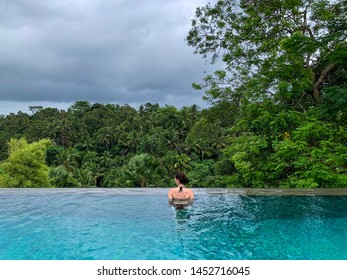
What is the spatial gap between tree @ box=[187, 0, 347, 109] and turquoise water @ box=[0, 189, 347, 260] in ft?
13.1

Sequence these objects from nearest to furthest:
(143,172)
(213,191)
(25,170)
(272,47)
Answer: (213,191) → (272,47) → (25,170) → (143,172)

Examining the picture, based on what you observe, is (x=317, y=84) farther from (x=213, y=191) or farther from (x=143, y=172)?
(x=143, y=172)

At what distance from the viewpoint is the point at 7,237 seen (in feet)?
15.4

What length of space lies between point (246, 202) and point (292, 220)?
150cm

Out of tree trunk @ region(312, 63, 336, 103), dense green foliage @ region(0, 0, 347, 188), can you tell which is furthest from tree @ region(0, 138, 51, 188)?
tree trunk @ region(312, 63, 336, 103)

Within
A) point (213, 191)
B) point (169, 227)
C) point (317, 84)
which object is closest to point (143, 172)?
point (317, 84)

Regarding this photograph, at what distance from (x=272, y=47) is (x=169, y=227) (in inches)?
285

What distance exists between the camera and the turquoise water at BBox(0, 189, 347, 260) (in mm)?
3955

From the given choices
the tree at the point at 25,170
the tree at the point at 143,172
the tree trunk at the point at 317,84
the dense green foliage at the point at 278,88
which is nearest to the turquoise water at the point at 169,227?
the dense green foliage at the point at 278,88

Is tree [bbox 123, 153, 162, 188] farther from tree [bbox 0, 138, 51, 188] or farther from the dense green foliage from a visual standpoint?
the dense green foliage

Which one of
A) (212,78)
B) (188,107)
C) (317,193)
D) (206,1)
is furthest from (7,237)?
(188,107)

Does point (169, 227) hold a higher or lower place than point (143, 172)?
higher

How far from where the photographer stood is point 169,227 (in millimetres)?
5133

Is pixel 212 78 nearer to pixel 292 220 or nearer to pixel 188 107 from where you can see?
pixel 292 220
